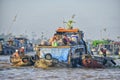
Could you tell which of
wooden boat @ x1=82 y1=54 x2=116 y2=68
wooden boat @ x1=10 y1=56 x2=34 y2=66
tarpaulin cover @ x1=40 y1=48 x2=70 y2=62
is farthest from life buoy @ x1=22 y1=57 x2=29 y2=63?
wooden boat @ x1=82 y1=54 x2=116 y2=68

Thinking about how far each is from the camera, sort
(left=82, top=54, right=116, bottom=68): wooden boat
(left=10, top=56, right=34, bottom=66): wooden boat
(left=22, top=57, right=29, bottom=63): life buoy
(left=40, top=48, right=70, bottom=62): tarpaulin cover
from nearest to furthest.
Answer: (left=40, top=48, right=70, bottom=62): tarpaulin cover, (left=82, top=54, right=116, bottom=68): wooden boat, (left=10, top=56, right=34, bottom=66): wooden boat, (left=22, top=57, right=29, bottom=63): life buoy

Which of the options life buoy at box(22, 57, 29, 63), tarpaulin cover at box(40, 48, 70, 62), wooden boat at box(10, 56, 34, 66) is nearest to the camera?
tarpaulin cover at box(40, 48, 70, 62)

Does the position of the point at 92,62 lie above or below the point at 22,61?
below

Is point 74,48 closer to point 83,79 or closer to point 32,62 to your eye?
point 32,62

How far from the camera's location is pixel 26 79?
90.2 feet

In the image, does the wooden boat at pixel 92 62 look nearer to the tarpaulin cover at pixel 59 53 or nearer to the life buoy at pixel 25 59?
Answer: the tarpaulin cover at pixel 59 53

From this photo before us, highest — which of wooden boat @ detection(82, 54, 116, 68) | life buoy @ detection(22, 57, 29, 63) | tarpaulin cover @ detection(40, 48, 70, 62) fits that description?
tarpaulin cover @ detection(40, 48, 70, 62)

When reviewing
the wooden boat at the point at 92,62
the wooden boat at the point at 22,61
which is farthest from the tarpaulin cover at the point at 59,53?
the wooden boat at the point at 22,61

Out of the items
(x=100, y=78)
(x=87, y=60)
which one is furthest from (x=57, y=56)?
(x=100, y=78)

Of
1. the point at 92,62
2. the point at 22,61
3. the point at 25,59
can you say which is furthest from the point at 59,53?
the point at 22,61

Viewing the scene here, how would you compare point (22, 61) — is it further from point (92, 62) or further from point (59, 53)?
point (92, 62)

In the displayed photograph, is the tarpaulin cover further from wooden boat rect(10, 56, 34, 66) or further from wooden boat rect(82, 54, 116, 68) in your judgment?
wooden boat rect(10, 56, 34, 66)

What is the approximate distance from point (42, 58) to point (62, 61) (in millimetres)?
2350

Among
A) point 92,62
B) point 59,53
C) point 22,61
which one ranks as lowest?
point 92,62
